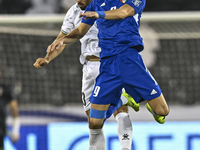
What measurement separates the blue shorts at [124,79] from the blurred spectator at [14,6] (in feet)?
14.0

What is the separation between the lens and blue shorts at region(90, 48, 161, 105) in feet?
10.1

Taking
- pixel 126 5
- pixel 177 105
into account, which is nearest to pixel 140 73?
pixel 126 5

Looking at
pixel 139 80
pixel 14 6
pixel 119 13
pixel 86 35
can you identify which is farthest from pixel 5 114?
pixel 119 13

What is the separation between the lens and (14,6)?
23.3ft

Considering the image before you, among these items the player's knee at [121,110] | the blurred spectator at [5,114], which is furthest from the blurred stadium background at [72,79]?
the player's knee at [121,110]

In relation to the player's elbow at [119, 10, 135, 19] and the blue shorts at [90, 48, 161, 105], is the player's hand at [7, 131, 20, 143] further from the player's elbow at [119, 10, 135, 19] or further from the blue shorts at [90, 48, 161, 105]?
the player's elbow at [119, 10, 135, 19]

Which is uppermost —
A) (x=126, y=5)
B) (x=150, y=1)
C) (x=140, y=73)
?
(x=150, y=1)

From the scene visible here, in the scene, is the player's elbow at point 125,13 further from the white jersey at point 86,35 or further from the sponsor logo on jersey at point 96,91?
the white jersey at point 86,35

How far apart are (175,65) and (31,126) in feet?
10.2

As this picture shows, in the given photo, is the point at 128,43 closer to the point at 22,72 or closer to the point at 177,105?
the point at 177,105

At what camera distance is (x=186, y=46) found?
23.6 ft

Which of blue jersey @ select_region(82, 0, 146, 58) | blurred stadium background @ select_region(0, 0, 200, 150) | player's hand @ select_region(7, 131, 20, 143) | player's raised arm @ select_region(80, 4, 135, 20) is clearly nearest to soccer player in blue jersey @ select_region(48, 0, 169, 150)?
blue jersey @ select_region(82, 0, 146, 58)

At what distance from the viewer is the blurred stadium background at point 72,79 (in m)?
5.20

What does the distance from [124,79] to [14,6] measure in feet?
15.0
